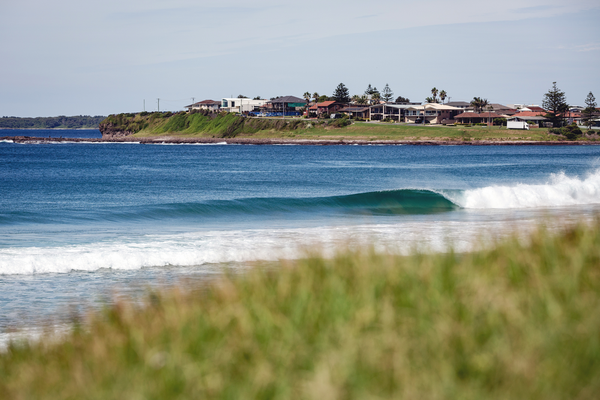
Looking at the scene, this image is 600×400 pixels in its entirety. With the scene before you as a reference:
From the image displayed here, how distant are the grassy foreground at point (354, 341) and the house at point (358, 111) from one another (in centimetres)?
17033

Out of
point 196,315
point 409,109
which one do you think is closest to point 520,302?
point 196,315

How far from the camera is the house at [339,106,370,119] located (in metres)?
173

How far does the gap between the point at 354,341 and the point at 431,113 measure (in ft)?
560

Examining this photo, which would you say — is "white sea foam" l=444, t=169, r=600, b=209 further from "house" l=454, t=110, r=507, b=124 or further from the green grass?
"house" l=454, t=110, r=507, b=124

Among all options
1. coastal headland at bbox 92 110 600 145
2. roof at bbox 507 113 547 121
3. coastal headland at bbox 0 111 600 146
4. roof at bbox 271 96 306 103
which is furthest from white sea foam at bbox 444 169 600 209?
roof at bbox 271 96 306 103

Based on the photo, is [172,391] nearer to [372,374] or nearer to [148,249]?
[372,374]

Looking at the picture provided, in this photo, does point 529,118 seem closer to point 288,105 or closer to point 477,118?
point 477,118

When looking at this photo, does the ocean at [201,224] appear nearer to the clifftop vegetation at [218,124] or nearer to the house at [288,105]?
the clifftop vegetation at [218,124]

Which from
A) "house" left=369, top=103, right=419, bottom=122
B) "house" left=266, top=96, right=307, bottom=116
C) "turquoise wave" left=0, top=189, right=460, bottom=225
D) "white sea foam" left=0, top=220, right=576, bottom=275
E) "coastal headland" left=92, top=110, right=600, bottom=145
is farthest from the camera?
"house" left=266, top=96, right=307, bottom=116

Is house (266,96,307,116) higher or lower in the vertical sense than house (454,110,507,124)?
higher

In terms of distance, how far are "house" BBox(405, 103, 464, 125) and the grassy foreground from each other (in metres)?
166

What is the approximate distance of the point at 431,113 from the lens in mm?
168000

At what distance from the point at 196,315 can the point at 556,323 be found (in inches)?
123

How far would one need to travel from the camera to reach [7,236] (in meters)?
21.1
